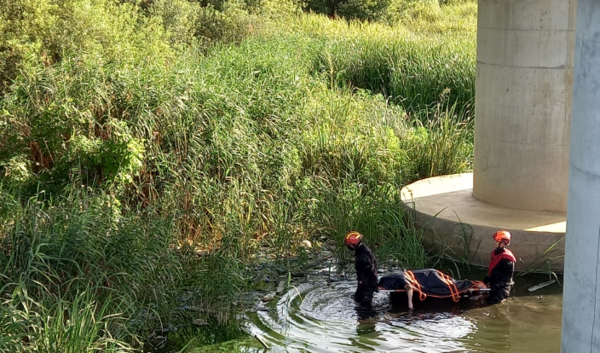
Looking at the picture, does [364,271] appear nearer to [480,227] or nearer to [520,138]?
[480,227]

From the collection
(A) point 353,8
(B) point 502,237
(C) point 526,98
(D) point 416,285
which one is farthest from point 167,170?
(A) point 353,8

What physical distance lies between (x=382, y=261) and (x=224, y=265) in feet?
7.14

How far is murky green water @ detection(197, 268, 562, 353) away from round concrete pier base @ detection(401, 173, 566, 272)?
58cm

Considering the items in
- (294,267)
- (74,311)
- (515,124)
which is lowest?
(294,267)

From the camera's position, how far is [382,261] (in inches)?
388

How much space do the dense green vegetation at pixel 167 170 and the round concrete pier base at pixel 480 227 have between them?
1.06 feet

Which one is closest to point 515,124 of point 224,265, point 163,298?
point 224,265

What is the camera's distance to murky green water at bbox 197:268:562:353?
7.64 meters

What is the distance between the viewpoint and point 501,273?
8555 mm

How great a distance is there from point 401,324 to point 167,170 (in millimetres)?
3937

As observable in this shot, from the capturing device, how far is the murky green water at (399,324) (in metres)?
7.64

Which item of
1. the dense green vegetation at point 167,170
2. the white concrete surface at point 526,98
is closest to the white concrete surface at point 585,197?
the dense green vegetation at point 167,170

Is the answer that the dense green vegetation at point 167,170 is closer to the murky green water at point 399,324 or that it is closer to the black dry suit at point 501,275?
the murky green water at point 399,324

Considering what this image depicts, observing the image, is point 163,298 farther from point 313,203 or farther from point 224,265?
point 313,203
